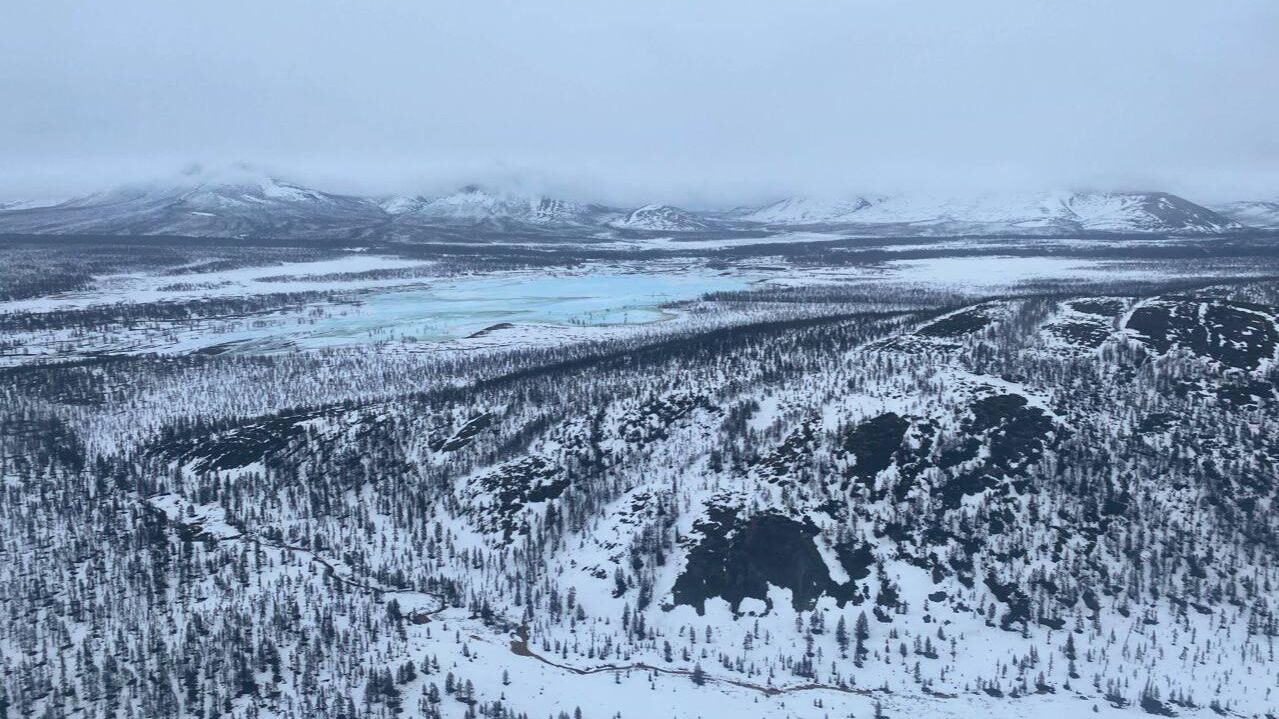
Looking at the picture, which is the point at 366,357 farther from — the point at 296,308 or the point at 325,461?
the point at 296,308

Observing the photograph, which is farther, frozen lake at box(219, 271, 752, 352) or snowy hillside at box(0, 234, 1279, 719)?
frozen lake at box(219, 271, 752, 352)

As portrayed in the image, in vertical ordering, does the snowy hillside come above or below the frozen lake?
below

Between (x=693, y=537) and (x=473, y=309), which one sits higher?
(x=473, y=309)

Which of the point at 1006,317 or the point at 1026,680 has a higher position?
the point at 1006,317

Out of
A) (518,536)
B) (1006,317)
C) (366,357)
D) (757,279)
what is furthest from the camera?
(757,279)

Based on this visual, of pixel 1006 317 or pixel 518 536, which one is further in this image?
pixel 1006 317

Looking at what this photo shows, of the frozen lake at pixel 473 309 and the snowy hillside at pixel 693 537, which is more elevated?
the frozen lake at pixel 473 309

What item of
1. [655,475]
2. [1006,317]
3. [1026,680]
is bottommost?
[1026,680]

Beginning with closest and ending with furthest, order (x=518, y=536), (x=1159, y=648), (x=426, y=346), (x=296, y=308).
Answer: (x=1159, y=648)
(x=518, y=536)
(x=426, y=346)
(x=296, y=308)

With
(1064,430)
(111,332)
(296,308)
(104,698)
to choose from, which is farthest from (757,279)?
(104,698)

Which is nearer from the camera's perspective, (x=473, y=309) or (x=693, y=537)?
(x=693, y=537)

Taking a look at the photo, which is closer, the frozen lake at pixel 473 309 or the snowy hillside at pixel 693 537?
the snowy hillside at pixel 693 537
